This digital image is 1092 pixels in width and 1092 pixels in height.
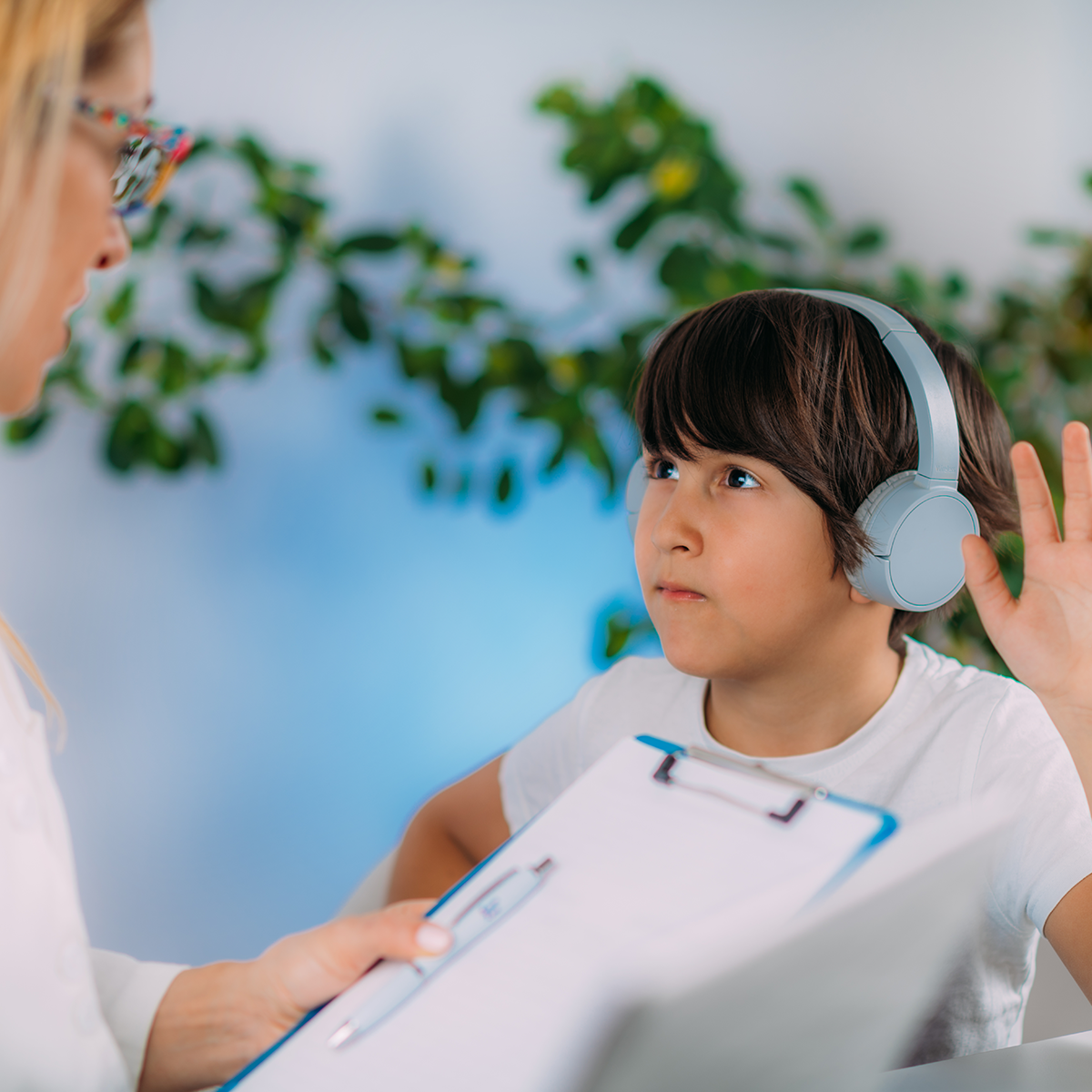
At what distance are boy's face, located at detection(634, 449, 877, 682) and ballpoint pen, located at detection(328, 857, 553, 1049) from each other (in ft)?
1.10

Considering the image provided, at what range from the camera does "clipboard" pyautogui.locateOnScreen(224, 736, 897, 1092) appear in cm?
46

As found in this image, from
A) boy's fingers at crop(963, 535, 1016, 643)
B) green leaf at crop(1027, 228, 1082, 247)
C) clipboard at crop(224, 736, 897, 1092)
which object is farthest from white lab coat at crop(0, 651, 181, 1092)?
green leaf at crop(1027, 228, 1082, 247)

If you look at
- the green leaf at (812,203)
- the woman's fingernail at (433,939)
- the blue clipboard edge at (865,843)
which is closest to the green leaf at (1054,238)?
the green leaf at (812,203)

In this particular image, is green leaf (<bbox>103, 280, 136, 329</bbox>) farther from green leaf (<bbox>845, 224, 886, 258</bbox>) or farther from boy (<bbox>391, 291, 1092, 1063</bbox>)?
green leaf (<bbox>845, 224, 886, 258</bbox>)

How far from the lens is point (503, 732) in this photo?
2121 millimetres

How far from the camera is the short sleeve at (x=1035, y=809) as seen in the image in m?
0.71

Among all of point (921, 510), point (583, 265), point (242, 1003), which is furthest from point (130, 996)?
point (583, 265)

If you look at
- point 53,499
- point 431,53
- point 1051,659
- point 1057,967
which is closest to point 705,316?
point 1051,659

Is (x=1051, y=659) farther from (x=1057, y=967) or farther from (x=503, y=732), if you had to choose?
(x=503, y=732)

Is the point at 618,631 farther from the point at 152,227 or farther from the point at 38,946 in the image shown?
the point at 38,946

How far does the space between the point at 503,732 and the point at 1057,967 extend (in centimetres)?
124

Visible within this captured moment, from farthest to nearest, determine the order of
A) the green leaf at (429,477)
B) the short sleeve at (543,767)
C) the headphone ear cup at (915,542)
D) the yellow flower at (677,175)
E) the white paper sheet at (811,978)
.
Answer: the green leaf at (429,477), the yellow flower at (677,175), the short sleeve at (543,767), the headphone ear cup at (915,542), the white paper sheet at (811,978)

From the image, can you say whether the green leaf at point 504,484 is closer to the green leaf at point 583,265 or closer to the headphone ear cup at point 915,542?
the green leaf at point 583,265

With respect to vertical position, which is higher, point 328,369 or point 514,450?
point 328,369
